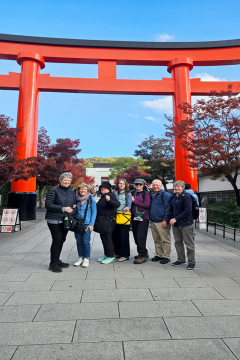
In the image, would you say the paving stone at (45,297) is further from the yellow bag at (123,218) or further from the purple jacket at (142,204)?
the purple jacket at (142,204)

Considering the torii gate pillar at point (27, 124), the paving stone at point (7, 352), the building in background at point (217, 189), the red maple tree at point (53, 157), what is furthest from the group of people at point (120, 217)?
the building in background at point (217, 189)

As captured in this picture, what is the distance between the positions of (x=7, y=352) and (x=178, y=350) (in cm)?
143

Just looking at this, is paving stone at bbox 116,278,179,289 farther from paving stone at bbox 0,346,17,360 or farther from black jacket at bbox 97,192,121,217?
paving stone at bbox 0,346,17,360

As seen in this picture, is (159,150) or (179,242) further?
(159,150)

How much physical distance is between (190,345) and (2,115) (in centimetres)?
1036

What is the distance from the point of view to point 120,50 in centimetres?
1345

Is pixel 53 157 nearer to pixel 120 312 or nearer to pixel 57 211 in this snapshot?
pixel 57 211

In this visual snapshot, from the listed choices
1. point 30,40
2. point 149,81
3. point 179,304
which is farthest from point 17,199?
point 179,304

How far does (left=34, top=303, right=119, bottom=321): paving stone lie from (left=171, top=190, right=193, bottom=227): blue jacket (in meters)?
2.05

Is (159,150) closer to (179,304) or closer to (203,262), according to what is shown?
(203,262)

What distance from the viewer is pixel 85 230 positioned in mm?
4453

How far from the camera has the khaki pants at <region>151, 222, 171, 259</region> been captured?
188 inches

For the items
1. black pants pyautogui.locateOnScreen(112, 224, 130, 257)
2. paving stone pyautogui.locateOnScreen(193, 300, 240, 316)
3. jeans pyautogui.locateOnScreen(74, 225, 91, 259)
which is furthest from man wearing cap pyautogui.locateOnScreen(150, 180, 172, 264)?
paving stone pyautogui.locateOnScreen(193, 300, 240, 316)

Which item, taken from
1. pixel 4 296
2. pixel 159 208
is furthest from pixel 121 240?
pixel 4 296
